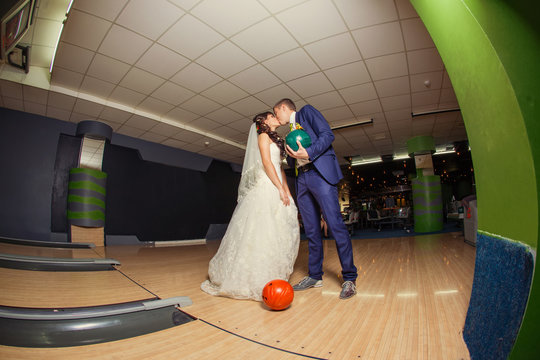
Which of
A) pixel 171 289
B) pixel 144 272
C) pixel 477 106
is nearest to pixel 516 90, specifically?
pixel 477 106

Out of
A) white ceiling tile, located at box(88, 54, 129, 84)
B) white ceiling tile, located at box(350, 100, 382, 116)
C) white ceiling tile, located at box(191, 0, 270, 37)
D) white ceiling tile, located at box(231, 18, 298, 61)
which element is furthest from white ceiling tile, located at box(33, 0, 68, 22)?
white ceiling tile, located at box(350, 100, 382, 116)

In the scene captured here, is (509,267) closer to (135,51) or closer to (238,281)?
(238,281)

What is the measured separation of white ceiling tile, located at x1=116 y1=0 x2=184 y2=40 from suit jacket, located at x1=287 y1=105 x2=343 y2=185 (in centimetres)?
252

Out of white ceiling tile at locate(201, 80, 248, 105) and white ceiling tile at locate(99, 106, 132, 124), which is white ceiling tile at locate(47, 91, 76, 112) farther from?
white ceiling tile at locate(201, 80, 248, 105)

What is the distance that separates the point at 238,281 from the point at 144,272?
1.60m

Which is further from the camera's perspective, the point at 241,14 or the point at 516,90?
the point at 241,14

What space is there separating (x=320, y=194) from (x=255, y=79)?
337 centimetres

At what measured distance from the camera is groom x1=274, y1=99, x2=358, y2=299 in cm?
167

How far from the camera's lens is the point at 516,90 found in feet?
1.76

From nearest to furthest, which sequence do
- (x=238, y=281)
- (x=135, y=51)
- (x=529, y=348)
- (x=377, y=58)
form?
1. (x=529, y=348)
2. (x=238, y=281)
3. (x=135, y=51)
4. (x=377, y=58)

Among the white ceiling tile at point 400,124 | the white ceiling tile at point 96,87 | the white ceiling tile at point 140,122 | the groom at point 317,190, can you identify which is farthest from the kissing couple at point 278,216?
the white ceiling tile at point 400,124

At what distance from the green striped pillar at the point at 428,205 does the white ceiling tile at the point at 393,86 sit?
13.1 ft

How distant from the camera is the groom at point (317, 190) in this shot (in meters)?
1.67

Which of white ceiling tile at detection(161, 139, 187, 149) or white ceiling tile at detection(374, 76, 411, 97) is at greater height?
white ceiling tile at detection(374, 76, 411, 97)
